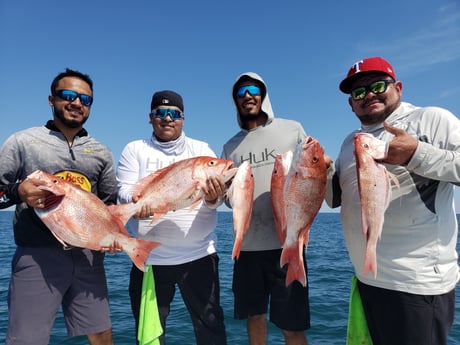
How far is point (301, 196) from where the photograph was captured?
3146mm

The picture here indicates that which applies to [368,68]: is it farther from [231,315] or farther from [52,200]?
[231,315]

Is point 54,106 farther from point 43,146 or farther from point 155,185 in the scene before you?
point 155,185

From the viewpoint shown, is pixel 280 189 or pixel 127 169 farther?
pixel 127 169

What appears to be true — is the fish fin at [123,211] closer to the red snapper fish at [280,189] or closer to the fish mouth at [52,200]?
the fish mouth at [52,200]

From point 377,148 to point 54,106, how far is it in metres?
3.75

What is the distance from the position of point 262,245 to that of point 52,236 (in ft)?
8.39

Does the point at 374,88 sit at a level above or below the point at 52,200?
above

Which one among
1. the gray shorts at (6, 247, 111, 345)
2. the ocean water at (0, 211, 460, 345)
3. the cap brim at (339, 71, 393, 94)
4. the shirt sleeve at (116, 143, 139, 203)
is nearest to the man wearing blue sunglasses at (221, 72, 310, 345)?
the cap brim at (339, 71, 393, 94)

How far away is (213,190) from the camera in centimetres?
353

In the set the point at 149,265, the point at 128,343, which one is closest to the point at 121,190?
the point at 149,265

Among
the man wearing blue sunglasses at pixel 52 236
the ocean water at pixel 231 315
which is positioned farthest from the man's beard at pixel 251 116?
the ocean water at pixel 231 315

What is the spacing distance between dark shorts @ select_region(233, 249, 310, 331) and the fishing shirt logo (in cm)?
222

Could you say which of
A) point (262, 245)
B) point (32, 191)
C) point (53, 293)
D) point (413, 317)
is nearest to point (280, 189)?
point (262, 245)

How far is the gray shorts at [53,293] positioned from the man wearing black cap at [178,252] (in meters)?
0.48
